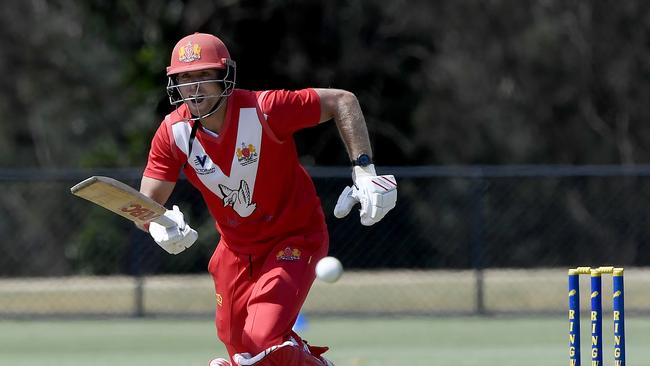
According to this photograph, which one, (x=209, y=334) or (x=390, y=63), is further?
(x=390, y=63)

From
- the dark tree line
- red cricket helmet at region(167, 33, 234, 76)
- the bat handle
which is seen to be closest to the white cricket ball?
the bat handle

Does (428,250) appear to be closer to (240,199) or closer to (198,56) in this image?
(240,199)

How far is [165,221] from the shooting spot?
6.60 m

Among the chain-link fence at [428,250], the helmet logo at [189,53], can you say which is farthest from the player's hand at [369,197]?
the chain-link fence at [428,250]

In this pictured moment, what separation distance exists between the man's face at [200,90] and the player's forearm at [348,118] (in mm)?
536

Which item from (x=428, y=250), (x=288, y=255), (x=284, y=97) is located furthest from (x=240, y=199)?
(x=428, y=250)

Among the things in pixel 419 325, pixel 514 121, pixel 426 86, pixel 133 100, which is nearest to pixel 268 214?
pixel 419 325

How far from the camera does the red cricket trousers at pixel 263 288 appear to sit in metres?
6.55

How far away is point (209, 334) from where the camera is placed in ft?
42.0

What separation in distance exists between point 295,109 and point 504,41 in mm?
28349

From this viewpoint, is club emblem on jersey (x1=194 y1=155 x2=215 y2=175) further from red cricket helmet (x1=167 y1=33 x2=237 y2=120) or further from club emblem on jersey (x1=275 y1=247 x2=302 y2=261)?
club emblem on jersey (x1=275 y1=247 x2=302 y2=261)

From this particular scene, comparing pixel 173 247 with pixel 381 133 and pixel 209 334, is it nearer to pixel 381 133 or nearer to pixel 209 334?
pixel 209 334

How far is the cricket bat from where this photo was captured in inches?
241

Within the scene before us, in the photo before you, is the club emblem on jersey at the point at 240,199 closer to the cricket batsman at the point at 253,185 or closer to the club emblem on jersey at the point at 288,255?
the cricket batsman at the point at 253,185
